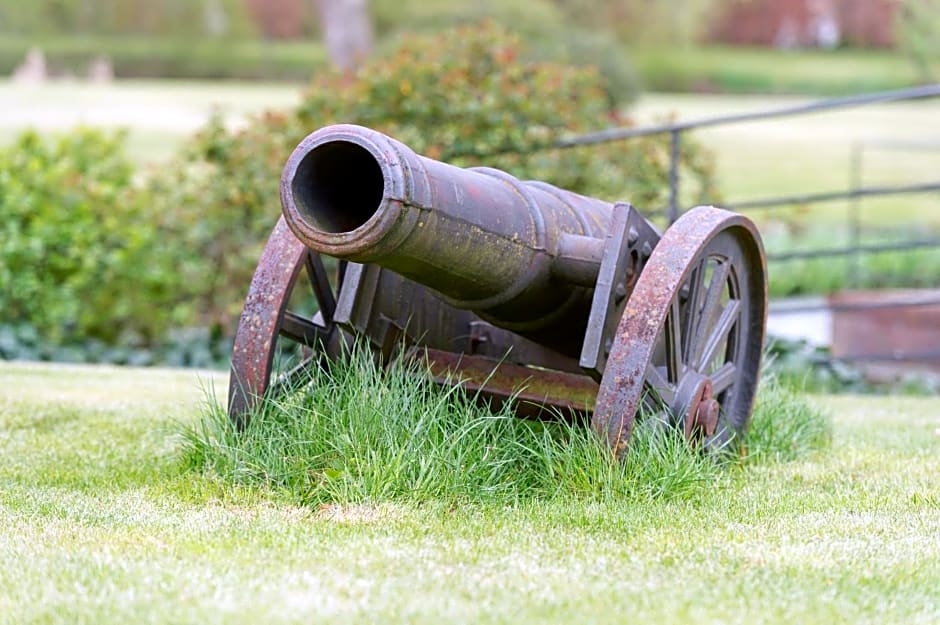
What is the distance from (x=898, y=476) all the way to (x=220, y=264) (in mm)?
5864

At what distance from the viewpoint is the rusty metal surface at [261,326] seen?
4469mm

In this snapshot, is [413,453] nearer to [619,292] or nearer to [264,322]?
[264,322]

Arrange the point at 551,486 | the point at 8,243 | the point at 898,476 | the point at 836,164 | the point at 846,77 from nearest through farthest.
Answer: the point at 551,486 → the point at 898,476 → the point at 8,243 → the point at 836,164 → the point at 846,77

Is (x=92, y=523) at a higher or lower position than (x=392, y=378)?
lower

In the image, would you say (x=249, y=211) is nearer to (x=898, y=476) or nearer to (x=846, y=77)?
(x=898, y=476)

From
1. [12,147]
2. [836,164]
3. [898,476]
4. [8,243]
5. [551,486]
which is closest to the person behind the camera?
[551,486]

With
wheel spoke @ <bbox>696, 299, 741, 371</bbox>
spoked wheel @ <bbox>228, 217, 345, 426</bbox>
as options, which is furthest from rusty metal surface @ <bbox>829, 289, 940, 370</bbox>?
spoked wheel @ <bbox>228, 217, 345, 426</bbox>

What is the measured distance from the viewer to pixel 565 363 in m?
4.90

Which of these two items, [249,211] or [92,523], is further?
[249,211]

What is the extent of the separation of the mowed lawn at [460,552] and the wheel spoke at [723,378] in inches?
12.8

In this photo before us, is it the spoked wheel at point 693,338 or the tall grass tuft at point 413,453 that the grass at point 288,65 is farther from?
the tall grass tuft at point 413,453

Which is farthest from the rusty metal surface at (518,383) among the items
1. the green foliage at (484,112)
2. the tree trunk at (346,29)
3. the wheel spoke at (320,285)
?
the tree trunk at (346,29)

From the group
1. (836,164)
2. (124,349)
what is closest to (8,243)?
(124,349)

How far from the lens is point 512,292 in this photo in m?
4.32
